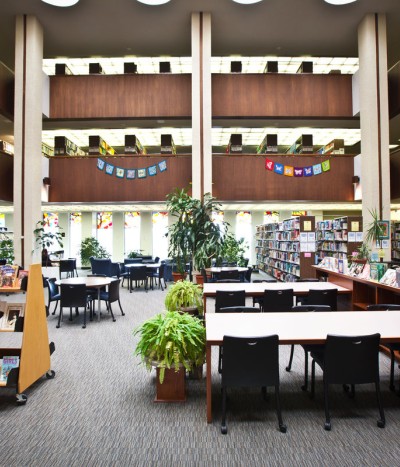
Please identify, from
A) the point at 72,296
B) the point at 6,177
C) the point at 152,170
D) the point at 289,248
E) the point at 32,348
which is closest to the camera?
the point at 32,348

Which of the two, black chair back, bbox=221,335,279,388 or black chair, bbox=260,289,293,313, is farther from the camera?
black chair, bbox=260,289,293,313

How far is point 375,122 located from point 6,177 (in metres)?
9.33

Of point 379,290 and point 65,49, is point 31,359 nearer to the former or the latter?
point 379,290

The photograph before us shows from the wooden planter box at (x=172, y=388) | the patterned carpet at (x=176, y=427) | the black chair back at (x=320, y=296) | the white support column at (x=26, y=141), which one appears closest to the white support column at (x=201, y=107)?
the white support column at (x=26, y=141)

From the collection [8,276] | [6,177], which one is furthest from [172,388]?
[6,177]

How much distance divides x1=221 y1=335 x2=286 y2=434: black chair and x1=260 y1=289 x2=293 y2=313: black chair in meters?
A: 2.05

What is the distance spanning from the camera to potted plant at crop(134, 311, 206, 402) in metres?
3.01

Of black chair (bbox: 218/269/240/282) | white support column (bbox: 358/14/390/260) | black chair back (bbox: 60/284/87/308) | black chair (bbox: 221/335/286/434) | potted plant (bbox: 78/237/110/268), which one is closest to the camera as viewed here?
black chair (bbox: 221/335/286/434)

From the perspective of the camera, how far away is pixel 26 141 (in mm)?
8328

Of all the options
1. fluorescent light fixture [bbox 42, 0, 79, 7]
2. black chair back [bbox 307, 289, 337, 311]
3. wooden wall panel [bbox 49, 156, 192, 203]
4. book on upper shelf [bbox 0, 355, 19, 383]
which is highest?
fluorescent light fixture [bbox 42, 0, 79, 7]

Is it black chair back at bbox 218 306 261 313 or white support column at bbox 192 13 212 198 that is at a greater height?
white support column at bbox 192 13 212 198

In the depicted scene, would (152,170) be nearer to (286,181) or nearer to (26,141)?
(26,141)

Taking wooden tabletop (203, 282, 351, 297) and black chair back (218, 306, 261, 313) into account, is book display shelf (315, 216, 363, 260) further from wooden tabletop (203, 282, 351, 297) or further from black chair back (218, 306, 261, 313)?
black chair back (218, 306, 261, 313)

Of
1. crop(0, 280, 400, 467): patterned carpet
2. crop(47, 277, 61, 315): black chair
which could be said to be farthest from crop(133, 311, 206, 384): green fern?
crop(47, 277, 61, 315): black chair
